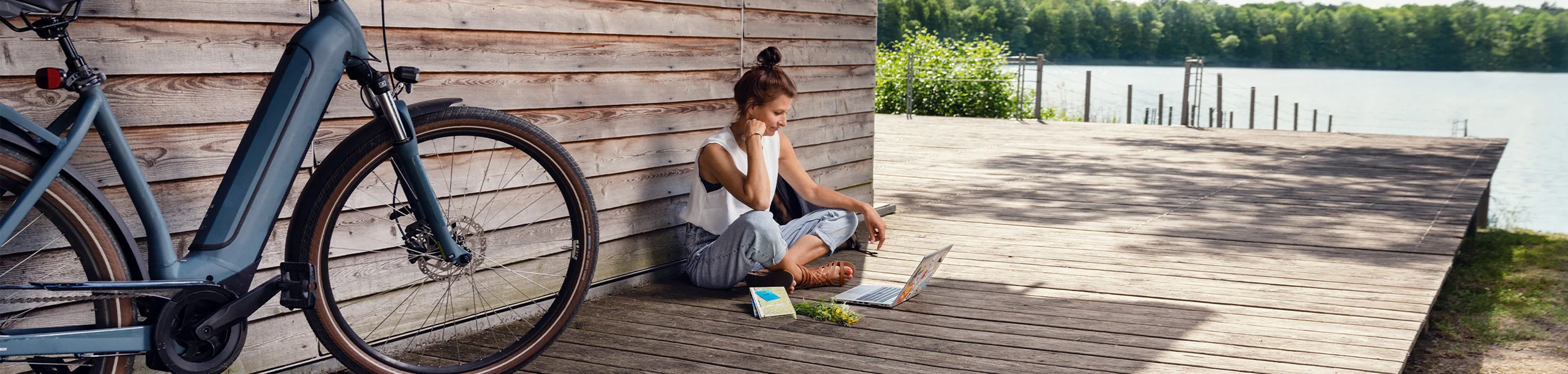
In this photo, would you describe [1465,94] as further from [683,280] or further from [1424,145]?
[683,280]

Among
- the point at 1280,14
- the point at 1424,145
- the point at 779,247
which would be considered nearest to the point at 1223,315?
the point at 779,247

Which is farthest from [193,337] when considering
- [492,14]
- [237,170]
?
[492,14]

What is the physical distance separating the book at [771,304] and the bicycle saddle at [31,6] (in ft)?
6.35

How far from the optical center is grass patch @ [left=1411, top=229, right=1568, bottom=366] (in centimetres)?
404

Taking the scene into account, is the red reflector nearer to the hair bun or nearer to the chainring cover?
the chainring cover

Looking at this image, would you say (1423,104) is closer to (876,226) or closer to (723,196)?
(876,226)

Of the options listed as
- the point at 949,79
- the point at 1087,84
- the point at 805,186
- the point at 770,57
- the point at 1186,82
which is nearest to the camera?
the point at 770,57

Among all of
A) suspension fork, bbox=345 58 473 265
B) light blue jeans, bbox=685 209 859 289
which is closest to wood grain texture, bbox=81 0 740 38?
suspension fork, bbox=345 58 473 265

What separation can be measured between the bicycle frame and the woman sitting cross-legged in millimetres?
1385

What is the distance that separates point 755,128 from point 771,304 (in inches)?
21.7

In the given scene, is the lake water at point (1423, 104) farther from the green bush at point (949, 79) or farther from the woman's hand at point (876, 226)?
the woman's hand at point (876, 226)

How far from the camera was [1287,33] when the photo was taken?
41.4m

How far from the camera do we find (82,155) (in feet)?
7.46

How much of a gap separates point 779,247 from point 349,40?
1.62 metres
